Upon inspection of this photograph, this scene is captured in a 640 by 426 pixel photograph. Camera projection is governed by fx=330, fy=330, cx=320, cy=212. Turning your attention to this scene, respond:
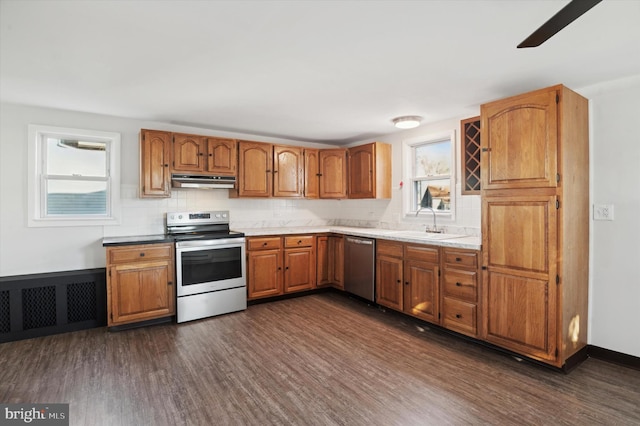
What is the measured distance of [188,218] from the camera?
14.0ft

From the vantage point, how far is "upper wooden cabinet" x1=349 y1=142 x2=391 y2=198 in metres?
4.70

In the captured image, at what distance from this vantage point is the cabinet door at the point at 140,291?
3.43 m

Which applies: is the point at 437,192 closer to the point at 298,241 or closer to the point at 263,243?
the point at 298,241

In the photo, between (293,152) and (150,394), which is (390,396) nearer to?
(150,394)

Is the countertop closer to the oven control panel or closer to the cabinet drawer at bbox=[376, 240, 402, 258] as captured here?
the cabinet drawer at bbox=[376, 240, 402, 258]

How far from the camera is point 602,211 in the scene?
2.85 m

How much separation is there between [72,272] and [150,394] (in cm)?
212

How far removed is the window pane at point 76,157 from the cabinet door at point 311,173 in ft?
8.59

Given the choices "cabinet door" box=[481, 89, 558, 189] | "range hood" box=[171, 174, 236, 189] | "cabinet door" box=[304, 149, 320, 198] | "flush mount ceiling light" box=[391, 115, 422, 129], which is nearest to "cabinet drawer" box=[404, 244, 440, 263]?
"cabinet door" box=[481, 89, 558, 189]

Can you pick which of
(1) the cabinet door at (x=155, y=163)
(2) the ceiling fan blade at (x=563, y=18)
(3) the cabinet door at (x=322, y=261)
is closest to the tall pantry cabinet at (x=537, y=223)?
(2) the ceiling fan blade at (x=563, y=18)

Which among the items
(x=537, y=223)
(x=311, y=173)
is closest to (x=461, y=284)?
(x=537, y=223)

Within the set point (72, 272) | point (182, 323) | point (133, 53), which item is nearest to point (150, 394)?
point (182, 323)

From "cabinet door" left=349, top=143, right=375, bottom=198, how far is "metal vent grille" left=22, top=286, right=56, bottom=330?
3849 mm

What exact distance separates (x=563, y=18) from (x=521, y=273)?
2.05 metres
